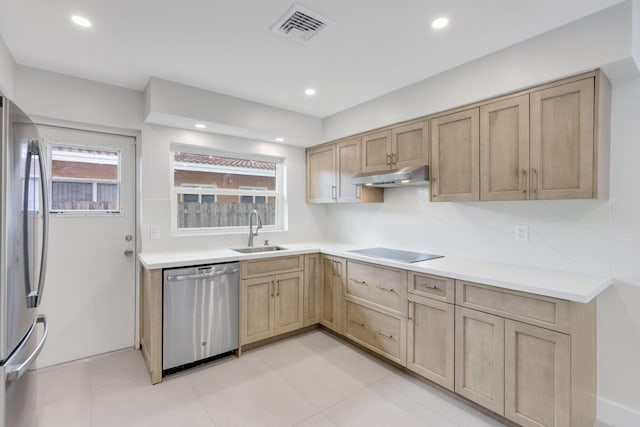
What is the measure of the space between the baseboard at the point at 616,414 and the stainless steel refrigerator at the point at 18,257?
3.16m

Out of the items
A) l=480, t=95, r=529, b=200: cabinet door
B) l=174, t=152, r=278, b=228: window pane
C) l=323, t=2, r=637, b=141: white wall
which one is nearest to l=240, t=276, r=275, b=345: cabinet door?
l=174, t=152, r=278, b=228: window pane

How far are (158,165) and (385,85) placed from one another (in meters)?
2.29

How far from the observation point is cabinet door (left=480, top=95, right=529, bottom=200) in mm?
2062

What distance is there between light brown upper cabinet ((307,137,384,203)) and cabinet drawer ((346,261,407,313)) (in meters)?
0.81

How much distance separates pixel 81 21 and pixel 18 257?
1.46 meters

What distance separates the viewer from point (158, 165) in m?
2.98

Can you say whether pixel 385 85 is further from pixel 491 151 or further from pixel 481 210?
pixel 481 210

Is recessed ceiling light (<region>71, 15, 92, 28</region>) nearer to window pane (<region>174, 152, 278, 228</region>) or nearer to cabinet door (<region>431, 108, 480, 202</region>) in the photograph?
window pane (<region>174, 152, 278, 228</region>)

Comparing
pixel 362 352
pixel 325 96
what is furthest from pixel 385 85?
pixel 362 352

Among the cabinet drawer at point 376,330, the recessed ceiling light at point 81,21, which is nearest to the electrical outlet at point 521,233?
the cabinet drawer at point 376,330

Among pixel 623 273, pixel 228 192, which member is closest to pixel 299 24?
pixel 228 192

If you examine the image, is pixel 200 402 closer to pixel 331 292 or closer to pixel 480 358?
pixel 331 292

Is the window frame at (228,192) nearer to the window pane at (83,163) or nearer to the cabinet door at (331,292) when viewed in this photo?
the window pane at (83,163)

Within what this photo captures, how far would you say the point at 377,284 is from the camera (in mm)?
2707
